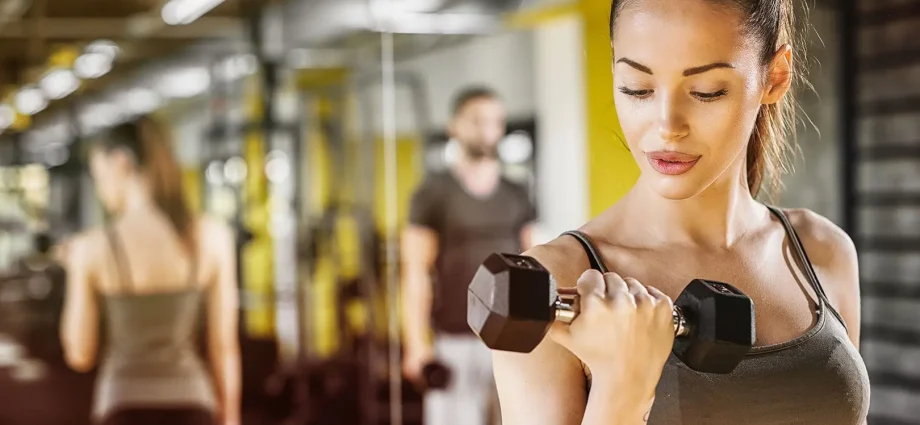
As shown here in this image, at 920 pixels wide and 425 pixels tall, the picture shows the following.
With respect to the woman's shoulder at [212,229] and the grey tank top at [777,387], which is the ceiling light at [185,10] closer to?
the woman's shoulder at [212,229]

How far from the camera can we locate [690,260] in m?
1.13

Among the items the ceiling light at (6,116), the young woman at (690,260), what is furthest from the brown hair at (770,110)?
the ceiling light at (6,116)

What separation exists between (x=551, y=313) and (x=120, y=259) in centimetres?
353

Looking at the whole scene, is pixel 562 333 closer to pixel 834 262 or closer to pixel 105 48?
pixel 834 262

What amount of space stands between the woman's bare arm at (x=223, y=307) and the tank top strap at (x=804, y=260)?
3.37 m

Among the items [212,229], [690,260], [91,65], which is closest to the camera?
[690,260]

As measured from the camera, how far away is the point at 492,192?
4.07 metres

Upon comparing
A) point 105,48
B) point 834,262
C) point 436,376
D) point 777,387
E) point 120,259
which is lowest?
point 436,376

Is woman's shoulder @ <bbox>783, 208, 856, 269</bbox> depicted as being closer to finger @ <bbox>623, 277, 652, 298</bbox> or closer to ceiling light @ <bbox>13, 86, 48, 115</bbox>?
finger @ <bbox>623, 277, 652, 298</bbox>

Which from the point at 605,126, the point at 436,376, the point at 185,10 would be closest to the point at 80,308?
the point at 185,10

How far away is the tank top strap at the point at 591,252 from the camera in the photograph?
1051mm

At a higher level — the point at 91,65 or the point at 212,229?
the point at 91,65

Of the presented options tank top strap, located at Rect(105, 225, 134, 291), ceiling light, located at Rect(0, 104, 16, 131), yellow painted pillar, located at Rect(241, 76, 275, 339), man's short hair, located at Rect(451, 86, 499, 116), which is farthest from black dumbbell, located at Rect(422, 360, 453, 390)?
ceiling light, located at Rect(0, 104, 16, 131)

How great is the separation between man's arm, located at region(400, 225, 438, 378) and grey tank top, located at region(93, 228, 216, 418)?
35.8 inches
